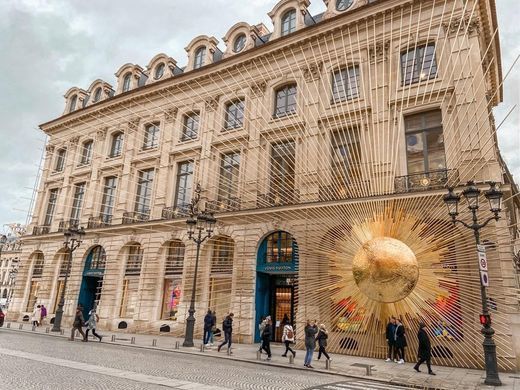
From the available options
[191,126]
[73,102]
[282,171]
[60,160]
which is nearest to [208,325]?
[282,171]

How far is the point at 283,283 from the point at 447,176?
836 centimetres

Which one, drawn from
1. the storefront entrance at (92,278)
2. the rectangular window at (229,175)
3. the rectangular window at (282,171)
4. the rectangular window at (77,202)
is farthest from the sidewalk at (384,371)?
the rectangular window at (77,202)

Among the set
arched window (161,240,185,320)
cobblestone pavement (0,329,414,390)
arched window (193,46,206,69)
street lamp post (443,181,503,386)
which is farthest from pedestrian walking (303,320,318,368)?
arched window (193,46,206,69)

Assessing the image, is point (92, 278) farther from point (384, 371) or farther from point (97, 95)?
point (384, 371)

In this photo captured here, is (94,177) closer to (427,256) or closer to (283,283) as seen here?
(283,283)

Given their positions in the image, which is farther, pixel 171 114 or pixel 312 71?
pixel 171 114

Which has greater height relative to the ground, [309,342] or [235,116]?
[235,116]

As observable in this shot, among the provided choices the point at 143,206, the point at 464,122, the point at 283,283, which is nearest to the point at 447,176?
the point at 464,122

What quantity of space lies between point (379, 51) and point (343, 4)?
3884mm

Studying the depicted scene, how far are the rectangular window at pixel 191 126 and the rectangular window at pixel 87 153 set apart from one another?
859 cm

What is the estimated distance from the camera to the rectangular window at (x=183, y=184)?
67.9 ft

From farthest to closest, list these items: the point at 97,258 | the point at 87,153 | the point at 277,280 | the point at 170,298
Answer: the point at 87,153
the point at 97,258
the point at 170,298
the point at 277,280

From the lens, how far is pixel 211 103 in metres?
21.2

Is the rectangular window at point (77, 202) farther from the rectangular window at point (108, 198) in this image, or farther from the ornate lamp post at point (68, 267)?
the ornate lamp post at point (68, 267)
